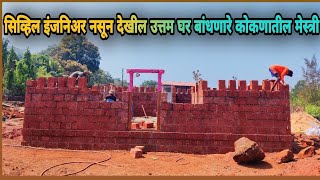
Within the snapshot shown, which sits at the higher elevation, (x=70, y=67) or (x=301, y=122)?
(x=70, y=67)

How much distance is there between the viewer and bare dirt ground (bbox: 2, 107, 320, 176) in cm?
665

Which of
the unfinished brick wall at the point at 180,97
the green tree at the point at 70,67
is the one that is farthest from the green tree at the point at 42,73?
the unfinished brick wall at the point at 180,97

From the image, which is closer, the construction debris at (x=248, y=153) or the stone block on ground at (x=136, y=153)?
the construction debris at (x=248, y=153)

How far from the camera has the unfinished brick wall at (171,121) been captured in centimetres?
856

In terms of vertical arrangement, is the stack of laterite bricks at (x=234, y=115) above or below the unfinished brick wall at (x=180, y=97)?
below

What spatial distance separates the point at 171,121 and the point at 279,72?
3.50m

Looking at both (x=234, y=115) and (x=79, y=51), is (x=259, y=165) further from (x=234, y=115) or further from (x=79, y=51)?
(x=79, y=51)

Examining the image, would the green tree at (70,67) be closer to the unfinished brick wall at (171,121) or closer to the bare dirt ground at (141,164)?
the unfinished brick wall at (171,121)

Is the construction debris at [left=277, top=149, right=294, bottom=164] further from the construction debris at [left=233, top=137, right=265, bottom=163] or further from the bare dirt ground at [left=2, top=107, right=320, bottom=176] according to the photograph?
the construction debris at [left=233, top=137, right=265, bottom=163]

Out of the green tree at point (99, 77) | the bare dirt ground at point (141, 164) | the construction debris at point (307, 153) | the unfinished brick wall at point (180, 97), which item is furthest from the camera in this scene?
the green tree at point (99, 77)

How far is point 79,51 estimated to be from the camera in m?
45.6

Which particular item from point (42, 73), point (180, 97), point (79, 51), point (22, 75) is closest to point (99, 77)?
point (79, 51)

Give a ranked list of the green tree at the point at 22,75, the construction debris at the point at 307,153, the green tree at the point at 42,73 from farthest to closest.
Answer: the green tree at the point at 42,73
the green tree at the point at 22,75
the construction debris at the point at 307,153

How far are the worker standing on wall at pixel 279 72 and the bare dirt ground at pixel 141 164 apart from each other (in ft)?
7.08
